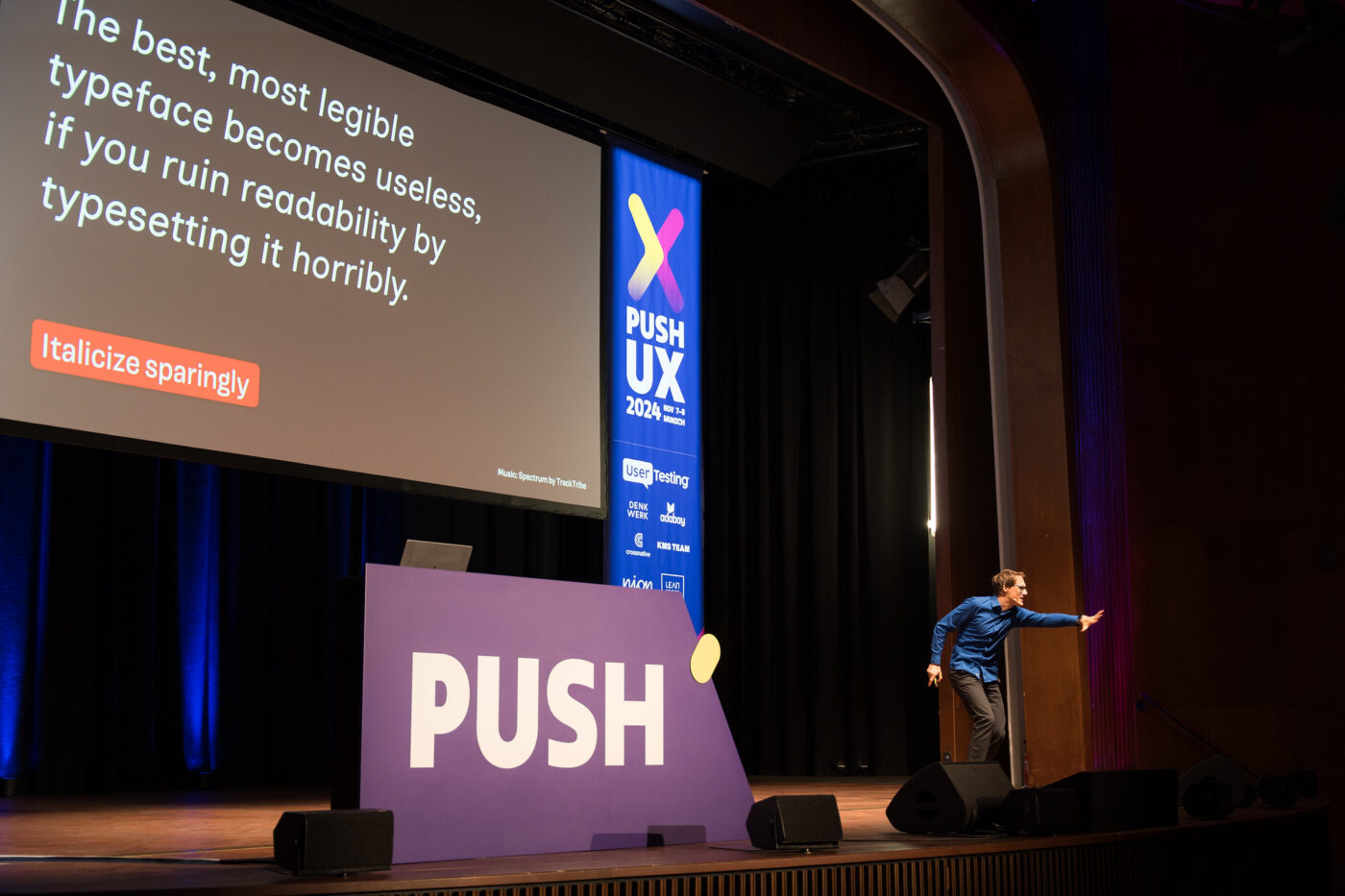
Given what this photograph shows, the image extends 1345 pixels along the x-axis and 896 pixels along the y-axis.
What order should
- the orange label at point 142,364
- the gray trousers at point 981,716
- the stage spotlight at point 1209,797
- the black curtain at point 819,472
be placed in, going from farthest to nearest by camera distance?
1. the black curtain at point 819,472
2. the gray trousers at point 981,716
3. the orange label at point 142,364
4. the stage spotlight at point 1209,797

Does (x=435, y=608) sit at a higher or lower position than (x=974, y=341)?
lower

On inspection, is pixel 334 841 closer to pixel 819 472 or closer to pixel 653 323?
pixel 653 323

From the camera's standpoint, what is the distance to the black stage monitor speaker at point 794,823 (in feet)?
10.4

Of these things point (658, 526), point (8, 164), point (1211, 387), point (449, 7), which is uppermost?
point (449, 7)

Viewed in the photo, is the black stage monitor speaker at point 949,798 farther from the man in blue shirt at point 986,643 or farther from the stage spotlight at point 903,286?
the stage spotlight at point 903,286

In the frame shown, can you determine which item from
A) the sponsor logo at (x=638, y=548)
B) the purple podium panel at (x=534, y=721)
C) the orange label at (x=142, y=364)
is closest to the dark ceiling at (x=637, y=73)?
the orange label at (x=142, y=364)

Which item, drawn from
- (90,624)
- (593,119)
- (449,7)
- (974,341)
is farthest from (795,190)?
(90,624)

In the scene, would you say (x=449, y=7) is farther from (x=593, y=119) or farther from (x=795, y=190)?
(x=795, y=190)

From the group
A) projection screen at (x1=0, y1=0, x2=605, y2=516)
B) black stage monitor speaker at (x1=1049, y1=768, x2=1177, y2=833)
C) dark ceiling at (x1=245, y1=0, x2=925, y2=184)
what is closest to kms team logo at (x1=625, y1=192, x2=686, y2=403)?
projection screen at (x1=0, y1=0, x2=605, y2=516)

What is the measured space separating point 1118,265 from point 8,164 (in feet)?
17.3

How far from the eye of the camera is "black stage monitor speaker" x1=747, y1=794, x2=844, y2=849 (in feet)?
10.4

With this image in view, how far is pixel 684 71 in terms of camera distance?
24.8ft

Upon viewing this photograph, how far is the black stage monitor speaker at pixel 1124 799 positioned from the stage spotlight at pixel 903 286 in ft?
15.3

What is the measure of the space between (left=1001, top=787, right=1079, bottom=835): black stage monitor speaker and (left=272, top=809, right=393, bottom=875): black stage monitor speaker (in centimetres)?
200
